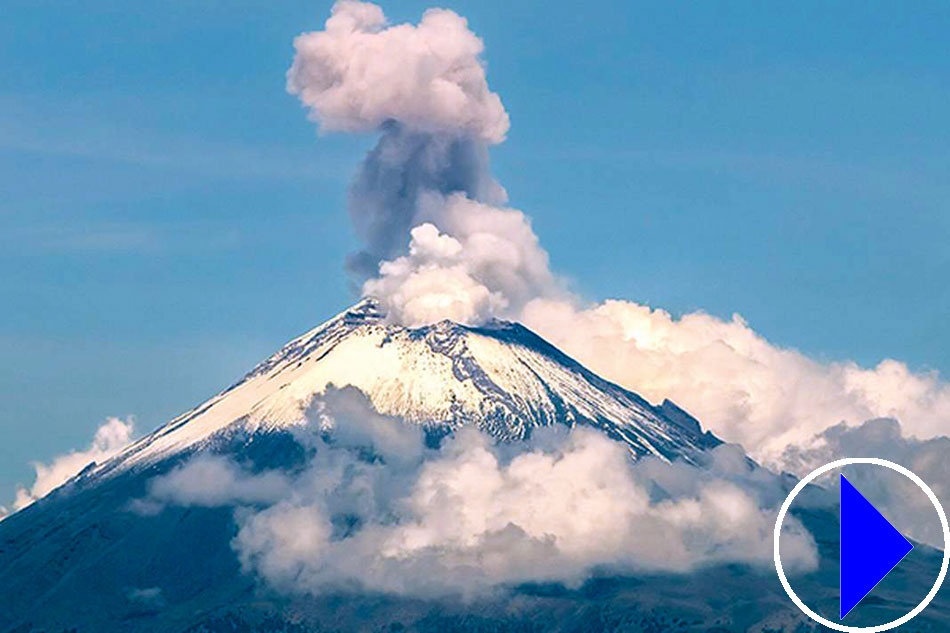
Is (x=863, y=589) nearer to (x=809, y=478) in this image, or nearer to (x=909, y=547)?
A: (x=909, y=547)

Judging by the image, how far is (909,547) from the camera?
10944 centimetres

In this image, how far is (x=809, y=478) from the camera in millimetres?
121938

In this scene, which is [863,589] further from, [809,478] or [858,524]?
[809,478]

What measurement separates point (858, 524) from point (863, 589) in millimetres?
3291

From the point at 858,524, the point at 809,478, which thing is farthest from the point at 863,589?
the point at 809,478

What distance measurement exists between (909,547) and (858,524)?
270 inches

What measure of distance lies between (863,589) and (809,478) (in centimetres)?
1879

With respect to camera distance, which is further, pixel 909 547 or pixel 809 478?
pixel 809 478

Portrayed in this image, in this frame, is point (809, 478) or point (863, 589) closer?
point (863, 589)

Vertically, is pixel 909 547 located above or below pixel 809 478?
below

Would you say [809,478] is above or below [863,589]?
above

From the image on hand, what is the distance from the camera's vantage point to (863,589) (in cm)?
10362

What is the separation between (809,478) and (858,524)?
17967 millimetres
